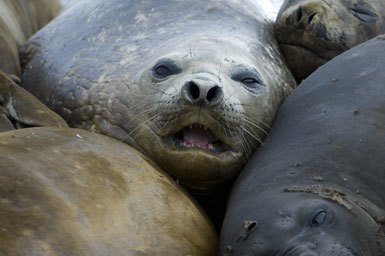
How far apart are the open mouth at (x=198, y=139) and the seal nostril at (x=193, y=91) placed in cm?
18

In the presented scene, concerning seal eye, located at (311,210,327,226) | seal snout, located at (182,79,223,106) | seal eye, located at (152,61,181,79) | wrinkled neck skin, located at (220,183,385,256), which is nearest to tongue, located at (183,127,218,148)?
seal snout, located at (182,79,223,106)

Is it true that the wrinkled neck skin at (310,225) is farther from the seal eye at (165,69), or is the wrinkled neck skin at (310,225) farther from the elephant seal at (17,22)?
the elephant seal at (17,22)

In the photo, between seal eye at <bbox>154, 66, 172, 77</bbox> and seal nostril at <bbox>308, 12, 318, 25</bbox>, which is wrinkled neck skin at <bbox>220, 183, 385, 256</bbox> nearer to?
seal eye at <bbox>154, 66, 172, 77</bbox>

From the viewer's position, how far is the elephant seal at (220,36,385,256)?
2879 mm

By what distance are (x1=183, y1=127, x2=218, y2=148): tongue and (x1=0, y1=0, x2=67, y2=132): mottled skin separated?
2.06 feet

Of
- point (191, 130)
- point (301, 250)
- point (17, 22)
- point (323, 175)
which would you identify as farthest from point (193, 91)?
point (17, 22)

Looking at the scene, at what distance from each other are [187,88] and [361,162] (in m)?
0.92

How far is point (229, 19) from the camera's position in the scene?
4.98 metres

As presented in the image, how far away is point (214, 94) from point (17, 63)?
6.01 ft

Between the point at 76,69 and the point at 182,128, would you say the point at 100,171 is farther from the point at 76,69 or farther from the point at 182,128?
the point at 76,69

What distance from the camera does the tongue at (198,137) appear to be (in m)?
3.88

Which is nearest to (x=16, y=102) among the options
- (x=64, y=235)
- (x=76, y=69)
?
(x=76, y=69)

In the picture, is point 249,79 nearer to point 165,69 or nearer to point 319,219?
point 165,69

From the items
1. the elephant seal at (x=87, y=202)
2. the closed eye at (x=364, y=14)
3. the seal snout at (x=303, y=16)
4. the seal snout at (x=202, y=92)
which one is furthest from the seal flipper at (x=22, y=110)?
the closed eye at (x=364, y=14)
